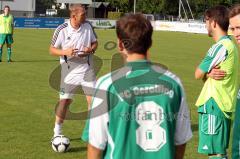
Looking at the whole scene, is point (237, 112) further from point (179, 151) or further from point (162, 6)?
point (162, 6)

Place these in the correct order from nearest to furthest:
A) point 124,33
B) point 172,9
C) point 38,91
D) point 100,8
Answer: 1. point 124,33
2. point 38,91
3. point 172,9
4. point 100,8

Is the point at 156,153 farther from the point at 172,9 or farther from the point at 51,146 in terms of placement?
the point at 172,9

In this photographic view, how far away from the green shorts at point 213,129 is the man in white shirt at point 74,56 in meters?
2.45

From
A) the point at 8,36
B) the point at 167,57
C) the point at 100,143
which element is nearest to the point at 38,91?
the point at 8,36

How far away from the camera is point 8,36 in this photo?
19.8 m

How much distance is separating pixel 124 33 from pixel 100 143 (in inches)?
28.1

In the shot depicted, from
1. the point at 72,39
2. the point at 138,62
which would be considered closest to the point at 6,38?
the point at 72,39

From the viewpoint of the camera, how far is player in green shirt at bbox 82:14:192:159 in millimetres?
3104

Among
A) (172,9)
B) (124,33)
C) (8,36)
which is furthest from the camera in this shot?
(172,9)

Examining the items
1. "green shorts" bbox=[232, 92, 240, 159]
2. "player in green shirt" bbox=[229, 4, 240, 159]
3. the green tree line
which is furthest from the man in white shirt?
the green tree line

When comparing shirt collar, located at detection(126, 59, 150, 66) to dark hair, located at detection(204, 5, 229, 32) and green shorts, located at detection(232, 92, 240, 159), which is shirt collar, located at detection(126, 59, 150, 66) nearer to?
green shorts, located at detection(232, 92, 240, 159)

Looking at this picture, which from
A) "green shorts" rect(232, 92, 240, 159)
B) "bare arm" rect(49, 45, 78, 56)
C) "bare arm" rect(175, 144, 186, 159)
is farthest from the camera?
"bare arm" rect(49, 45, 78, 56)

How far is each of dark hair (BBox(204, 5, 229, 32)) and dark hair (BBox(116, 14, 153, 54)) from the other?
2212mm

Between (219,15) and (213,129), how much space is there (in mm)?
1226
